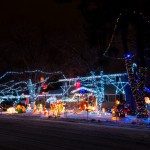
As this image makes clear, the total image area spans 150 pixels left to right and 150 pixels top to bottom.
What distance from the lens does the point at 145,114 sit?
27.0m

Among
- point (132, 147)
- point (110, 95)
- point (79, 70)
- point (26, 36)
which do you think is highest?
point (26, 36)

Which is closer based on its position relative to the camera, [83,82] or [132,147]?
[132,147]

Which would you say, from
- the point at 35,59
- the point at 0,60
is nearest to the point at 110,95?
the point at 35,59

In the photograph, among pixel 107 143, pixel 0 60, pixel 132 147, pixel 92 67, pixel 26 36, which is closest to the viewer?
pixel 132 147

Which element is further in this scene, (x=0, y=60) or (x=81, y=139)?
(x=0, y=60)

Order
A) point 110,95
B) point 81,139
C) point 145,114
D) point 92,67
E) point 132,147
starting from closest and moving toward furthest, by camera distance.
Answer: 1. point 132,147
2. point 81,139
3. point 145,114
4. point 110,95
5. point 92,67

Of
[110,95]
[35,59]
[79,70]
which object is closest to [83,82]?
[110,95]

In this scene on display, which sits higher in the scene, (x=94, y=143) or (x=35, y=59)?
(x=35, y=59)

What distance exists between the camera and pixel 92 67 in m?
52.3

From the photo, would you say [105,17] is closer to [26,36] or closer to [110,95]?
[110,95]

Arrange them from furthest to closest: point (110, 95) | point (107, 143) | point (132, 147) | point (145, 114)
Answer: point (110, 95), point (145, 114), point (107, 143), point (132, 147)

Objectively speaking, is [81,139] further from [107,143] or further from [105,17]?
[105,17]

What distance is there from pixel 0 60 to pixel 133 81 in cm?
3778

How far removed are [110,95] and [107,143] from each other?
31957mm
